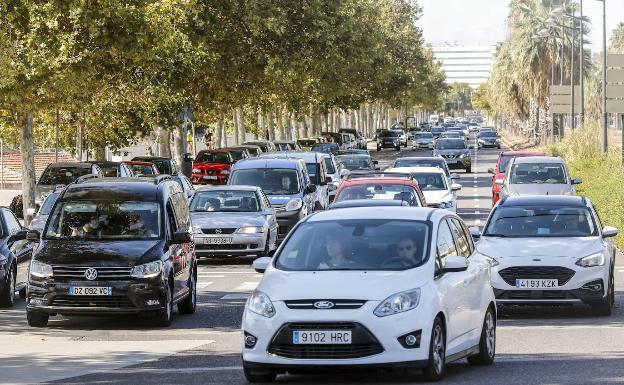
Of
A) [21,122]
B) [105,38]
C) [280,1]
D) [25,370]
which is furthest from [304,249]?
[280,1]

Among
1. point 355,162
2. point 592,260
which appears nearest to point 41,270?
point 592,260

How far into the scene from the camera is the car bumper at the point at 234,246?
28250 millimetres

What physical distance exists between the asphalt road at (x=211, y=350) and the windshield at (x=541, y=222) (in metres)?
1.08

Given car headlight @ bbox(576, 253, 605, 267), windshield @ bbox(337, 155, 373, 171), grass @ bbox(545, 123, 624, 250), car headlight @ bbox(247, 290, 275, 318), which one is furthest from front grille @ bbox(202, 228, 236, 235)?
windshield @ bbox(337, 155, 373, 171)

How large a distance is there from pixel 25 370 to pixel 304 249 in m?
3.48

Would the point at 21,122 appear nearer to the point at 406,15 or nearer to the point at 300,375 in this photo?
the point at 300,375

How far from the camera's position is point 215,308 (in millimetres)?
20750

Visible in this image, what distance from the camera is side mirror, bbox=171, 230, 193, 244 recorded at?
18406mm

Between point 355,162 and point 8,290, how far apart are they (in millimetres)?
31543

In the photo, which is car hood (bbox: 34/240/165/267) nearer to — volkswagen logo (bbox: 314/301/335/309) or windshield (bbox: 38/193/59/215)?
volkswagen logo (bbox: 314/301/335/309)

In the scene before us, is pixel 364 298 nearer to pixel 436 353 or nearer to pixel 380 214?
pixel 436 353

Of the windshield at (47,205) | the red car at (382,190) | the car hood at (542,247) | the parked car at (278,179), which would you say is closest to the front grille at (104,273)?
the car hood at (542,247)

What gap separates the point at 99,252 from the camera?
58.6ft

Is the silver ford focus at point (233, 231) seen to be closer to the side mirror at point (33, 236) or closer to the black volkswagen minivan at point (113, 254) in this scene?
the black volkswagen minivan at point (113, 254)
